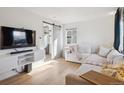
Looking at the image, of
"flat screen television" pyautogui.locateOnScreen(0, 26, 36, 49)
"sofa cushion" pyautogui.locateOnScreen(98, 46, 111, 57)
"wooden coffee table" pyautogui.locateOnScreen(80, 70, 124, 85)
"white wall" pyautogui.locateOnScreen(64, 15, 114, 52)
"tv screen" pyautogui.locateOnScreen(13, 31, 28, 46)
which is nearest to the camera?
"wooden coffee table" pyautogui.locateOnScreen(80, 70, 124, 85)

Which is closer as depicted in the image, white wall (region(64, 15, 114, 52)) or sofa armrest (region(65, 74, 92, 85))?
sofa armrest (region(65, 74, 92, 85))

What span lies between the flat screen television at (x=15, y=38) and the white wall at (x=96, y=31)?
3.04 ft

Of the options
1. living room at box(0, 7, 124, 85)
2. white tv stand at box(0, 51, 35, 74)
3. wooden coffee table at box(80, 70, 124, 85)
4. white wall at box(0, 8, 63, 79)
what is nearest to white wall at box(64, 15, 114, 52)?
living room at box(0, 7, 124, 85)

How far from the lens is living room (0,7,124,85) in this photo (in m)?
1.83

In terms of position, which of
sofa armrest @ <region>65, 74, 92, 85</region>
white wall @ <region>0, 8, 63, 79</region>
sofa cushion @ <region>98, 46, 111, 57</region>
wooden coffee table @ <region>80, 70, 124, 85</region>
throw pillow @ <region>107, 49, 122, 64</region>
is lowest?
sofa armrest @ <region>65, 74, 92, 85</region>

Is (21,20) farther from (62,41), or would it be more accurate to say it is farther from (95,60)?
(95,60)

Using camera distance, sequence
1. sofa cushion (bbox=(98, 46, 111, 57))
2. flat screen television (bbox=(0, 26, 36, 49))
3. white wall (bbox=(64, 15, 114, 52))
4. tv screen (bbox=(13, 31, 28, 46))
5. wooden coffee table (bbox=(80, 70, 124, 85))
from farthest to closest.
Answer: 1. tv screen (bbox=(13, 31, 28, 46))
2. flat screen television (bbox=(0, 26, 36, 49))
3. sofa cushion (bbox=(98, 46, 111, 57))
4. white wall (bbox=(64, 15, 114, 52))
5. wooden coffee table (bbox=(80, 70, 124, 85))

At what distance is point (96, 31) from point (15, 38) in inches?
60.6

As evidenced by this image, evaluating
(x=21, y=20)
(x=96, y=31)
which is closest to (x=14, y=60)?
(x=21, y=20)

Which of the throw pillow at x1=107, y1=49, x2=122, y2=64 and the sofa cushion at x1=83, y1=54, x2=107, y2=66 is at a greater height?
the throw pillow at x1=107, y1=49, x2=122, y2=64

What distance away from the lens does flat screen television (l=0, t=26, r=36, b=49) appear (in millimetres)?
2039

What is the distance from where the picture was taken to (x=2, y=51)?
204 cm

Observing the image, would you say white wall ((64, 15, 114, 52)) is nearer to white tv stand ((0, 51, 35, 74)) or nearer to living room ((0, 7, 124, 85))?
living room ((0, 7, 124, 85))

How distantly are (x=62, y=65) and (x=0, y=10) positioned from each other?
1.43 metres
